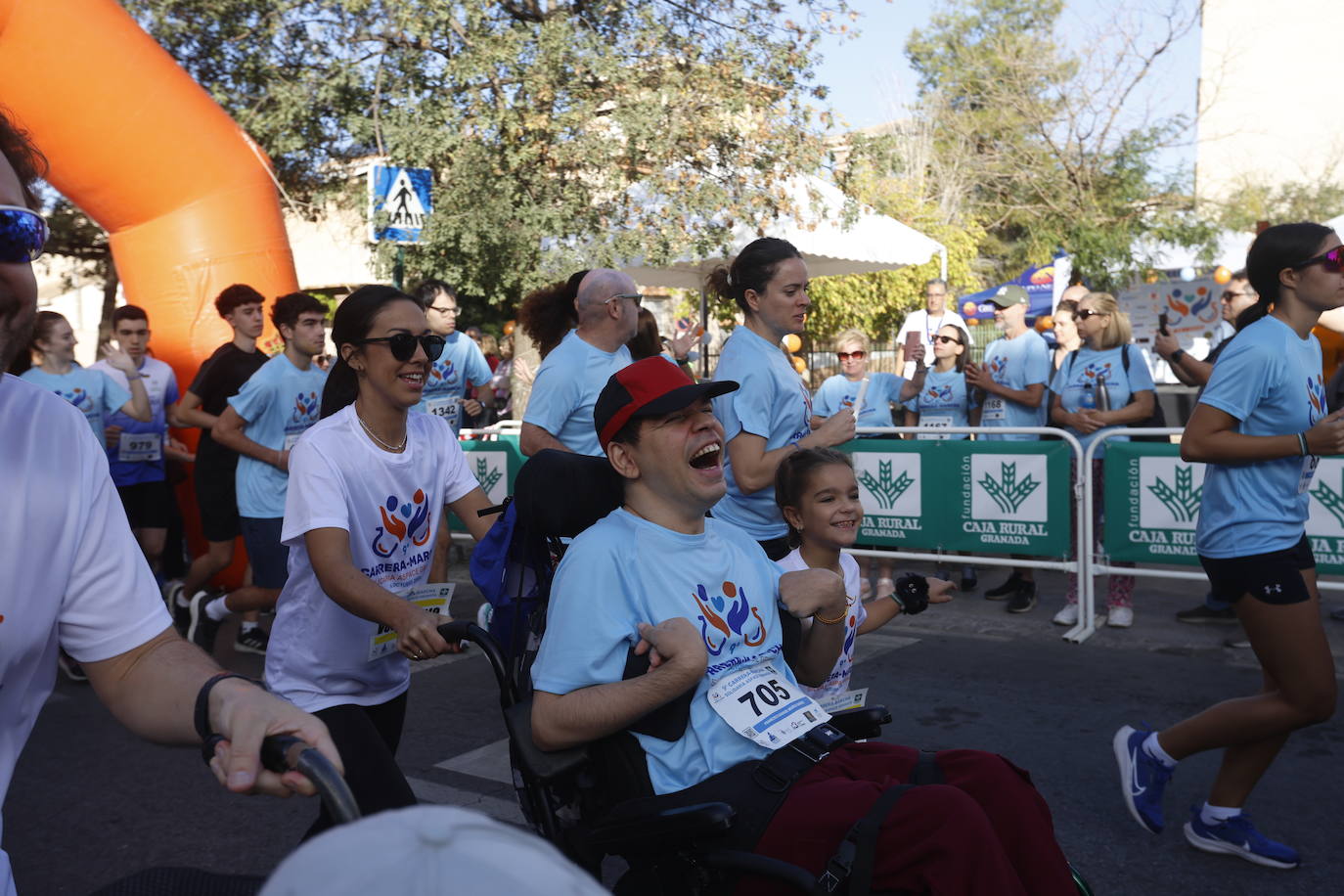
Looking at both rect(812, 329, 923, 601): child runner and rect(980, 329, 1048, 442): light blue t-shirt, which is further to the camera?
rect(812, 329, 923, 601): child runner

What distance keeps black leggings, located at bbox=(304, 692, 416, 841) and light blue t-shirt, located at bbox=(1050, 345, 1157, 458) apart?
5.68m

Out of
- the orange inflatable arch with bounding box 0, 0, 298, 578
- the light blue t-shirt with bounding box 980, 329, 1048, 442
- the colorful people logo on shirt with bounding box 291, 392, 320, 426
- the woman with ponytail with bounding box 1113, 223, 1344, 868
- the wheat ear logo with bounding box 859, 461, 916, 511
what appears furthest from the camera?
the light blue t-shirt with bounding box 980, 329, 1048, 442

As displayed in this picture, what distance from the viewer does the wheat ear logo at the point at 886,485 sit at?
26.2 feet

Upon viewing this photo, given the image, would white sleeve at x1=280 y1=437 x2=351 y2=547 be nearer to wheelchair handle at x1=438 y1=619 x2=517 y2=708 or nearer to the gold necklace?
the gold necklace

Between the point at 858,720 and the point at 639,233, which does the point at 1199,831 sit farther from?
the point at 639,233

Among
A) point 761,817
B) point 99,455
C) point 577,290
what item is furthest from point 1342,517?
point 99,455

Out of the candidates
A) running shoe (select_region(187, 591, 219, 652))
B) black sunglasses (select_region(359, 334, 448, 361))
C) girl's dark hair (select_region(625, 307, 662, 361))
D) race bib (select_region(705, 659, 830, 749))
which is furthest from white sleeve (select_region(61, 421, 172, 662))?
running shoe (select_region(187, 591, 219, 652))

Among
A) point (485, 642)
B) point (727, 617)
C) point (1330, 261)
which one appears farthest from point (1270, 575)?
point (485, 642)

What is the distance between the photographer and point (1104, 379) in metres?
7.64

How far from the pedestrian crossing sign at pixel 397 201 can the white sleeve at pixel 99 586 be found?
7.41 m

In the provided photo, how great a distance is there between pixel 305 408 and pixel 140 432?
1868 mm

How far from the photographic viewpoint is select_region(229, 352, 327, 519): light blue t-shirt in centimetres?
622

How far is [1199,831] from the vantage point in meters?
3.88

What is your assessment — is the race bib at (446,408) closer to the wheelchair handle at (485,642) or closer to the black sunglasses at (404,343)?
the black sunglasses at (404,343)
